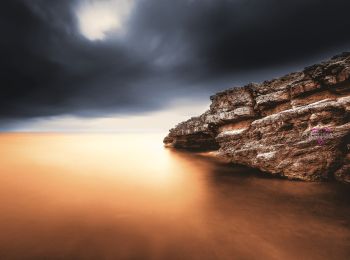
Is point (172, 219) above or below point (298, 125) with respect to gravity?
below

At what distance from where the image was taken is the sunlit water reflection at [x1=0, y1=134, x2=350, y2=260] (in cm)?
534

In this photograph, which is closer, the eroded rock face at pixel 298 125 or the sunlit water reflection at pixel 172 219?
the sunlit water reflection at pixel 172 219

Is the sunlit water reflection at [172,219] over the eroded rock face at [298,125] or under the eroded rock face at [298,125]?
under

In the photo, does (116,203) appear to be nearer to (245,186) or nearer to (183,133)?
(245,186)

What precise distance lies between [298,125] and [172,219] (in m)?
10.8

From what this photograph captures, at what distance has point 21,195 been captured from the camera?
9352 mm

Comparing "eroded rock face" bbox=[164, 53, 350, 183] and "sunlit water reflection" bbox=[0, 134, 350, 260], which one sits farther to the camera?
"eroded rock face" bbox=[164, 53, 350, 183]

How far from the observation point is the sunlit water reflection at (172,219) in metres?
5.34

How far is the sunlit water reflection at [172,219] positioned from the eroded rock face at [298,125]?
1.30 meters

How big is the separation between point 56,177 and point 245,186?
13.2 metres

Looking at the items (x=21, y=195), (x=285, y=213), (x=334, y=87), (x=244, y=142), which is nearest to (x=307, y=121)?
(x=334, y=87)

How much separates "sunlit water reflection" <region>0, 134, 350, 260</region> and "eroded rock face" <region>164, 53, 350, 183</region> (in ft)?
4.26

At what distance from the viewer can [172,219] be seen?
24.0 feet

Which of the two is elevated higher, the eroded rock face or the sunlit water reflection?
the eroded rock face
